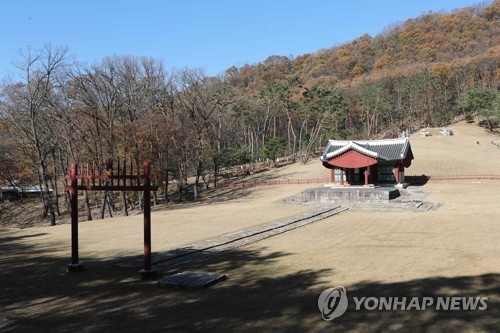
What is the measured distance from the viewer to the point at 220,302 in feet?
26.8

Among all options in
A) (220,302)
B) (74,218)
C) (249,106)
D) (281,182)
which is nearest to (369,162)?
(281,182)

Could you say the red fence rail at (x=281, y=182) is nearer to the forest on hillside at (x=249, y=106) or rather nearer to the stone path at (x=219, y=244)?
the forest on hillside at (x=249, y=106)

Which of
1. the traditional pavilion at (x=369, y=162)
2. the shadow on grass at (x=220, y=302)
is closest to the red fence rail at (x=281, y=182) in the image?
the traditional pavilion at (x=369, y=162)

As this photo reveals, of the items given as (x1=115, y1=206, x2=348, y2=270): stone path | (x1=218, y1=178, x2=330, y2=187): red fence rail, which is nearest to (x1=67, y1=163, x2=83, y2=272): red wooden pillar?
(x1=115, y1=206, x2=348, y2=270): stone path

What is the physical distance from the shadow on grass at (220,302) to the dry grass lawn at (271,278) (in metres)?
0.02

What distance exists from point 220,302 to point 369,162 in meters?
26.5

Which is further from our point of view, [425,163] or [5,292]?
[425,163]

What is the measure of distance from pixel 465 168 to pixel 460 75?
207 feet

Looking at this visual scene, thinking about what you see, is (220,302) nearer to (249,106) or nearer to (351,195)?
(351,195)

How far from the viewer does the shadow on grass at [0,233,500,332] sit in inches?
265

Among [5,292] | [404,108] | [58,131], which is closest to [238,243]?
[5,292]

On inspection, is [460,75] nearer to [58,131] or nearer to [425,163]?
[425,163]

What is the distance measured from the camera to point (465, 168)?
43.2 metres

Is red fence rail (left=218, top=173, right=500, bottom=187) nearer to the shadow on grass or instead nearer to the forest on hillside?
the forest on hillside
